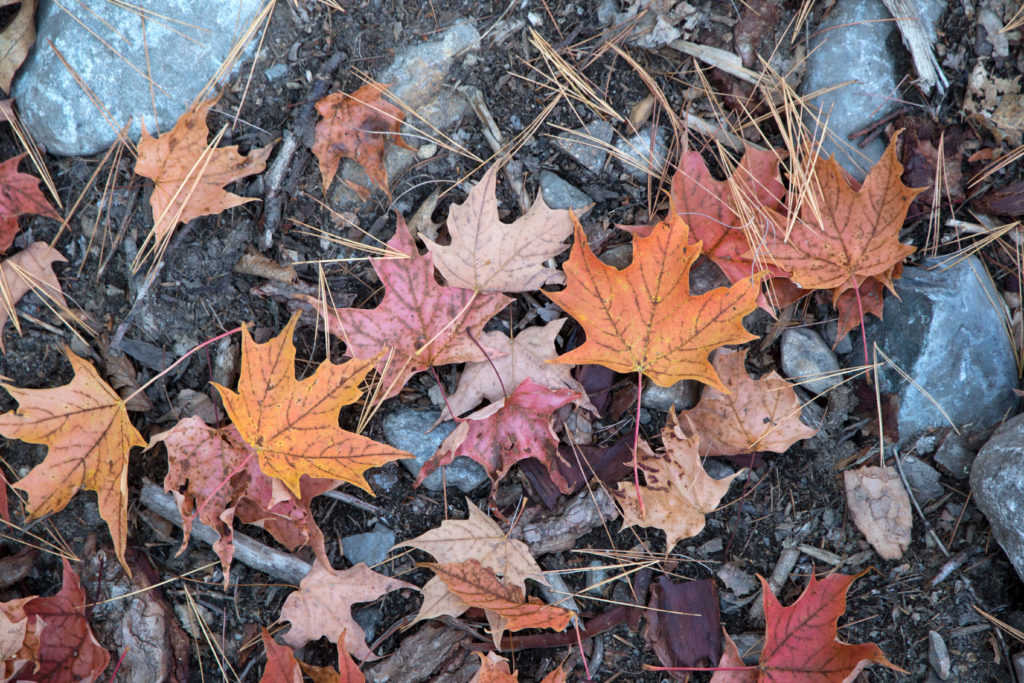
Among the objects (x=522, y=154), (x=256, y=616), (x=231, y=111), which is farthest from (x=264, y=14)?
(x=256, y=616)

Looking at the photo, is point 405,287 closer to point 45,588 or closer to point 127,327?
point 127,327

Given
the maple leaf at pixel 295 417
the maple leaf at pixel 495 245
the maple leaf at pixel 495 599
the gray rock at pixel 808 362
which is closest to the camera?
the maple leaf at pixel 295 417

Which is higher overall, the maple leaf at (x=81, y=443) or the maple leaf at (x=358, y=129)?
the maple leaf at (x=358, y=129)

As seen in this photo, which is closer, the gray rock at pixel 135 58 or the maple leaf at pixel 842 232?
the maple leaf at pixel 842 232

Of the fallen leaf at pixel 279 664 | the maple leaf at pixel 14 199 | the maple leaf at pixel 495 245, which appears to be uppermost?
the maple leaf at pixel 14 199

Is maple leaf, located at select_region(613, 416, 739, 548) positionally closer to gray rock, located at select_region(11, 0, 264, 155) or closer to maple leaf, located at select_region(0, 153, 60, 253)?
gray rock, located at select_region(11, 0, 264, 155)

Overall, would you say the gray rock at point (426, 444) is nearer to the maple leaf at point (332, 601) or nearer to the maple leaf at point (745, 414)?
the maple leaf at point (332, 601)

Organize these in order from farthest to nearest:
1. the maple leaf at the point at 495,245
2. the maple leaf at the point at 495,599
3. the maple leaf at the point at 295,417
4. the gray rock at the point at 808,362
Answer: the gray rock at the point at 808,362 < the maple leaf at the point at 495,245 < the maple leaf at the point at 495,599 < the maple leaf at the point at 295,417

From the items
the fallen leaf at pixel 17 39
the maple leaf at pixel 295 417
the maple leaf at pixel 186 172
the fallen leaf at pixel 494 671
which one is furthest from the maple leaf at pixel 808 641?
the fallen leaf at pixel 17 39
